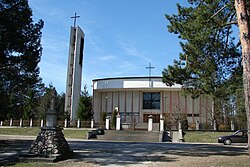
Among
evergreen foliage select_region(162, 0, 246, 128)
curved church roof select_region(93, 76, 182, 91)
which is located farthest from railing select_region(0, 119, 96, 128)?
evergreen foliage select_region(162, 0, 246, 128)

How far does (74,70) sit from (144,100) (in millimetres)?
12677

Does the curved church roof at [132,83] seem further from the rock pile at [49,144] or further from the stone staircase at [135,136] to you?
the rock pile at [49,144]

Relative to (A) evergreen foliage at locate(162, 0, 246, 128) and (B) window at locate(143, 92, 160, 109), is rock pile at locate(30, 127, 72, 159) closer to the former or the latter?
(A) evergreen foliage at locate(162, 0, 246, 128)

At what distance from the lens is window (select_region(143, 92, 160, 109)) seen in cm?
4716

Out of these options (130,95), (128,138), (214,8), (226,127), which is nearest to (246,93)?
(214,8)

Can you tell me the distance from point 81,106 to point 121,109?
11466mm

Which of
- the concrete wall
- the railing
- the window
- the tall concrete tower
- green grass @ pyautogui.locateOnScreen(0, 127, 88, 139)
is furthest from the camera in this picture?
the window

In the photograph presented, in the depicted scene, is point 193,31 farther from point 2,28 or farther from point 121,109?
point 121,109

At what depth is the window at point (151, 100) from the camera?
47.2 meters

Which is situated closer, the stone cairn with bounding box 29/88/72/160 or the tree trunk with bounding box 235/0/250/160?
the tree trunk with bounding box 235/0/250/160

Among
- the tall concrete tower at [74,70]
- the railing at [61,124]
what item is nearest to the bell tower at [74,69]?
the tall concrete tower at [74,70]

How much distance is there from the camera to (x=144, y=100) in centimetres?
4766

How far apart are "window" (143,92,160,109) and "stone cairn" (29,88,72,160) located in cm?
3567

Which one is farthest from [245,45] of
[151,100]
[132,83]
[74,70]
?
[151,100]
